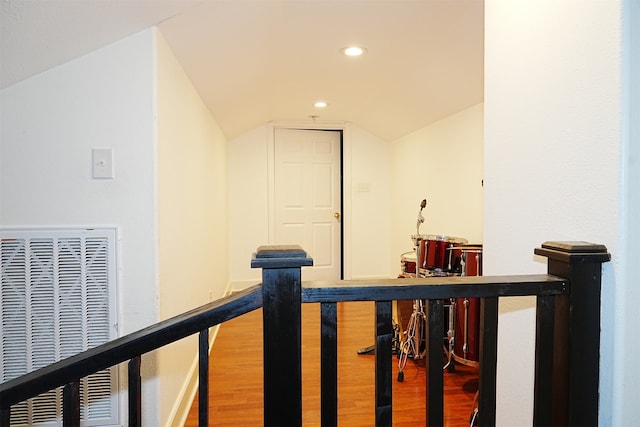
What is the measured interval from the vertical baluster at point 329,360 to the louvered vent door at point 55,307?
1154mm

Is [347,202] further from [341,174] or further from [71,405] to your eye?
[71,405]

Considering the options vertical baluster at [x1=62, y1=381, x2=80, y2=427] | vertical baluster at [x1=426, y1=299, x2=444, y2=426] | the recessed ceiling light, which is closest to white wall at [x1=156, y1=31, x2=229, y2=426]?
vertical baluster at [x1=62, y1=381, x2=80, y2=427]

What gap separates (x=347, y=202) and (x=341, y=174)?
0.39 metres

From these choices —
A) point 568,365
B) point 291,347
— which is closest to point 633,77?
point 568,365

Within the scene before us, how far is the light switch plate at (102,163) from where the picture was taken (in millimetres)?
1549

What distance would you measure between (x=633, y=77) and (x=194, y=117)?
2.24 m

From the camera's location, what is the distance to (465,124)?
10.4ft

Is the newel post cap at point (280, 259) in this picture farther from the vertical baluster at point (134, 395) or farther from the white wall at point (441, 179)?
the white wall at point (441, 179)

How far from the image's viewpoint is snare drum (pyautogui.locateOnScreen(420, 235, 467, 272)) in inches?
98.4

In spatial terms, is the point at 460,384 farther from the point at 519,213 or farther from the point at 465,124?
the point at 465,124

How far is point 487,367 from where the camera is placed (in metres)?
0.89

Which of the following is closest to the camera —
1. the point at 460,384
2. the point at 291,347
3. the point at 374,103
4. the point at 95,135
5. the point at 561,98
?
the point at 291,347

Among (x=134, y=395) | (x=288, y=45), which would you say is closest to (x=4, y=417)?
(x=134, y=395)

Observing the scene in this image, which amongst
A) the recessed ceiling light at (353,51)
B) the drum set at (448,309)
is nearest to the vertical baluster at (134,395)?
the drum set at (448,309)
